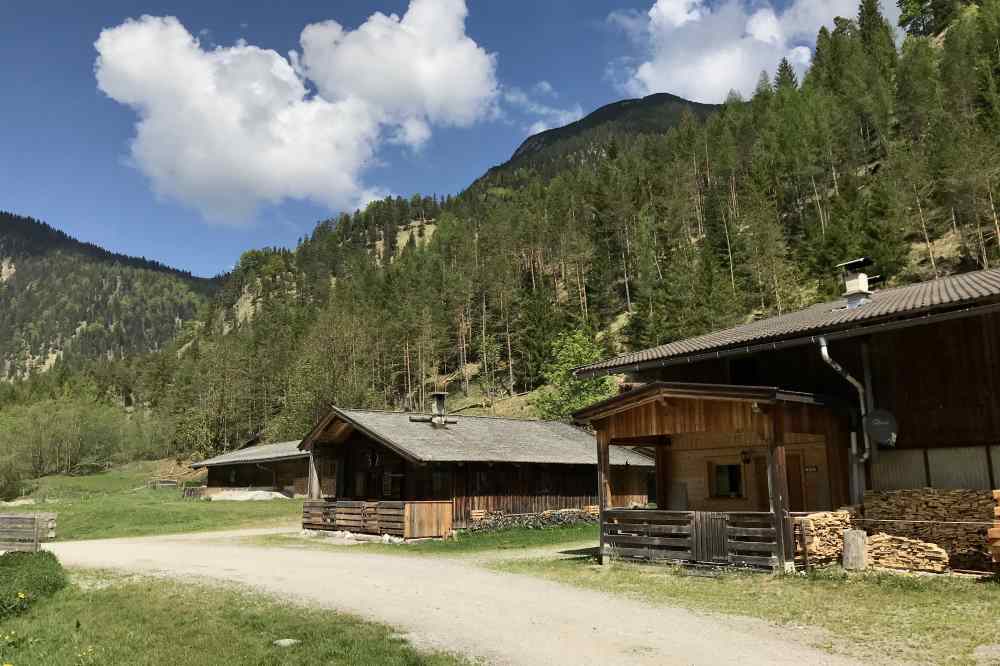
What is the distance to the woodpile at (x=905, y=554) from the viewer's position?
1402 cm

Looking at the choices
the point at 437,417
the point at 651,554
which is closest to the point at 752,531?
the point at 651,554

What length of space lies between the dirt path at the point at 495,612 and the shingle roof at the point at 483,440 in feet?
21.4

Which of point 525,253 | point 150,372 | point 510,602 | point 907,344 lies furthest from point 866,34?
point 150,372

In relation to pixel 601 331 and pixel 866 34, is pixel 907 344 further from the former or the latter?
pixel 866 34

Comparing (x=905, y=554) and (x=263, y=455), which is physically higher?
(x=263, y=455)

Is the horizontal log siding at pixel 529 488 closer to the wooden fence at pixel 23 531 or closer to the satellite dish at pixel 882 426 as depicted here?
the wooden fence at pixel 23 531

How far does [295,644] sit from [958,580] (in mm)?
11442

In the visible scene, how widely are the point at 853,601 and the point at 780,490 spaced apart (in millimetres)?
3572

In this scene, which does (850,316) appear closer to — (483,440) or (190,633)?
(190,633)

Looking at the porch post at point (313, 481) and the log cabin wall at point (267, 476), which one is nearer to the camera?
the porch post at point (313, 481)

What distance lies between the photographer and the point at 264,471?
53.3 meters

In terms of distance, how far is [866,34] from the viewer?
108 metres

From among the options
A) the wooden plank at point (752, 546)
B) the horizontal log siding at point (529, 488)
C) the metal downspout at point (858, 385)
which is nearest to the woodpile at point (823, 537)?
the wooden plank at point (752, 546)

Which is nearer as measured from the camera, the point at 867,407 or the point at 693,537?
the point at 867,407
